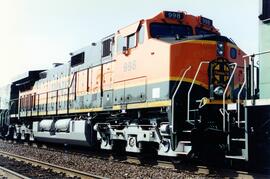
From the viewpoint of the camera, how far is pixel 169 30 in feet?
37.3

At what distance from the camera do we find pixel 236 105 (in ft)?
27.0

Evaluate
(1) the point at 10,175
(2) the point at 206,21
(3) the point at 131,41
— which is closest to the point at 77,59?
(3) the point at 131,41

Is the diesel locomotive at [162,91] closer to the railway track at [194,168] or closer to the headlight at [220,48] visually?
the headlight at [220,48]

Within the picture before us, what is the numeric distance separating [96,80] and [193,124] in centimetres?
599

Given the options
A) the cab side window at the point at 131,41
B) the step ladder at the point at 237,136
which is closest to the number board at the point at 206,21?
the cab side window at the point at 131,41

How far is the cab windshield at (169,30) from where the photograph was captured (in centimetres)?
1120

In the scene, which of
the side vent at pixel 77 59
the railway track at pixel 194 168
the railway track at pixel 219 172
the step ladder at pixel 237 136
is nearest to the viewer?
the step ladder at pixel 237 136

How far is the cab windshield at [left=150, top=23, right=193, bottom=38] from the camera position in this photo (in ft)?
36.8

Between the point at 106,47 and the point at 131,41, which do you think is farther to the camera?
the point at 106,47

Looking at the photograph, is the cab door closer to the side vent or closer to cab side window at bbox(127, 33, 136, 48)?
cab side window at bbox(127, 33, 136, 48)

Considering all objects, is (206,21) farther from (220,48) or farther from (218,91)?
(218,91)

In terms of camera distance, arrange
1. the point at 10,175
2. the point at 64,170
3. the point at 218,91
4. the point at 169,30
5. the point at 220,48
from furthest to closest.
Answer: the point at 169,30, the point at 64,170, the point at 220,48, the point at 10,175, the point at 218,91

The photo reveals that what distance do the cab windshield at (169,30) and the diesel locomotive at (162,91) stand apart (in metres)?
0.03

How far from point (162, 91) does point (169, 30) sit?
1.91 meters
